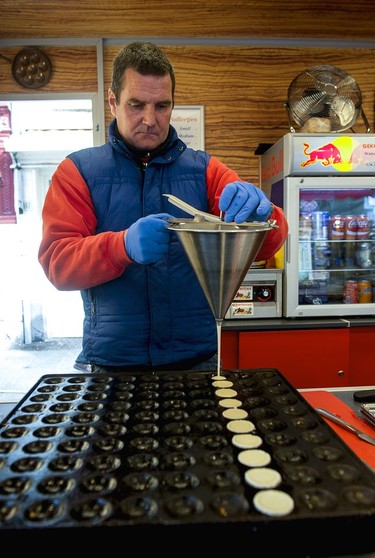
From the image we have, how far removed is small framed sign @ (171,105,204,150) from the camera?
9.74ft

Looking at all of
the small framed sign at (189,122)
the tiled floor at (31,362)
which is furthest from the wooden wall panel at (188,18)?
the tiled floor at (31,362)

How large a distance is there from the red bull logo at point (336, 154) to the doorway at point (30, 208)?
3268 mm

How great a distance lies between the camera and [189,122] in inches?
118

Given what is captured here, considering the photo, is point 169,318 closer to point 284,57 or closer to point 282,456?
point 282,456

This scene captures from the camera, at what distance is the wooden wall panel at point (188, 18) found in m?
2.84

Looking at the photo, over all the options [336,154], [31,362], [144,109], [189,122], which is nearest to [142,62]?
[144,109]

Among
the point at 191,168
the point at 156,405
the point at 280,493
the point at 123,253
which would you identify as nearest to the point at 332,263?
the point at 191,168

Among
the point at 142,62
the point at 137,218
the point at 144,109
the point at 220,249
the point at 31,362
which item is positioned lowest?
the point at 31,362

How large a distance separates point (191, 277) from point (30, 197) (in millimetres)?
4589

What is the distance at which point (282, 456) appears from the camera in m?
0.73

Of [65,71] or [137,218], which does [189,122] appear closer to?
[65,71]

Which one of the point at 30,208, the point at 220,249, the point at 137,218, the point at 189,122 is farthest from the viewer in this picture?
the point at 30,208

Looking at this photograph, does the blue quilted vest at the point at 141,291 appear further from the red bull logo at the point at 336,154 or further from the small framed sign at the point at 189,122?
the small framed sign at the point at 189,122

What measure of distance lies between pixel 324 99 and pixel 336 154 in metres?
0.33
